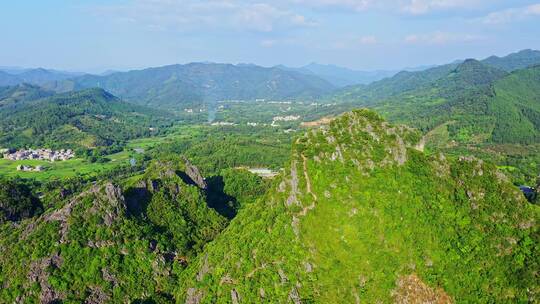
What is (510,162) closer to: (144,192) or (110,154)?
(144,192)

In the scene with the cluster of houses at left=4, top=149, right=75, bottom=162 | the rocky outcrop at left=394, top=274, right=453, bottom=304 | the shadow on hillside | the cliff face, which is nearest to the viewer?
the rocky outcrop at left=394, top=274, right=453, bottom=304

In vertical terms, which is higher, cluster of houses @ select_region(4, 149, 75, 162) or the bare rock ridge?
the bare rock ridge

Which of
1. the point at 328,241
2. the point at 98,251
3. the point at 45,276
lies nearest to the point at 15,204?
the point at 98,251

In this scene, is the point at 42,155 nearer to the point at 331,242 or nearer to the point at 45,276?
the point at 45,276

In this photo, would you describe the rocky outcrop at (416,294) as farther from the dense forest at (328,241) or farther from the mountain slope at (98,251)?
the mountain slope at (98,251)

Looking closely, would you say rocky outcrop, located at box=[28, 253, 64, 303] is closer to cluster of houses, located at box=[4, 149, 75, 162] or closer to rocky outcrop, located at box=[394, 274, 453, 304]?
rocky outcrop, located at box=[394, 274, 453, 304]

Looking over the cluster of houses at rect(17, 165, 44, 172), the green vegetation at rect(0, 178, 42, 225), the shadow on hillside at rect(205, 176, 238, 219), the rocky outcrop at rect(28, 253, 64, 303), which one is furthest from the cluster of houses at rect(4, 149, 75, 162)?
the rocky outcrop at rect(28, 253, 64, 303)
